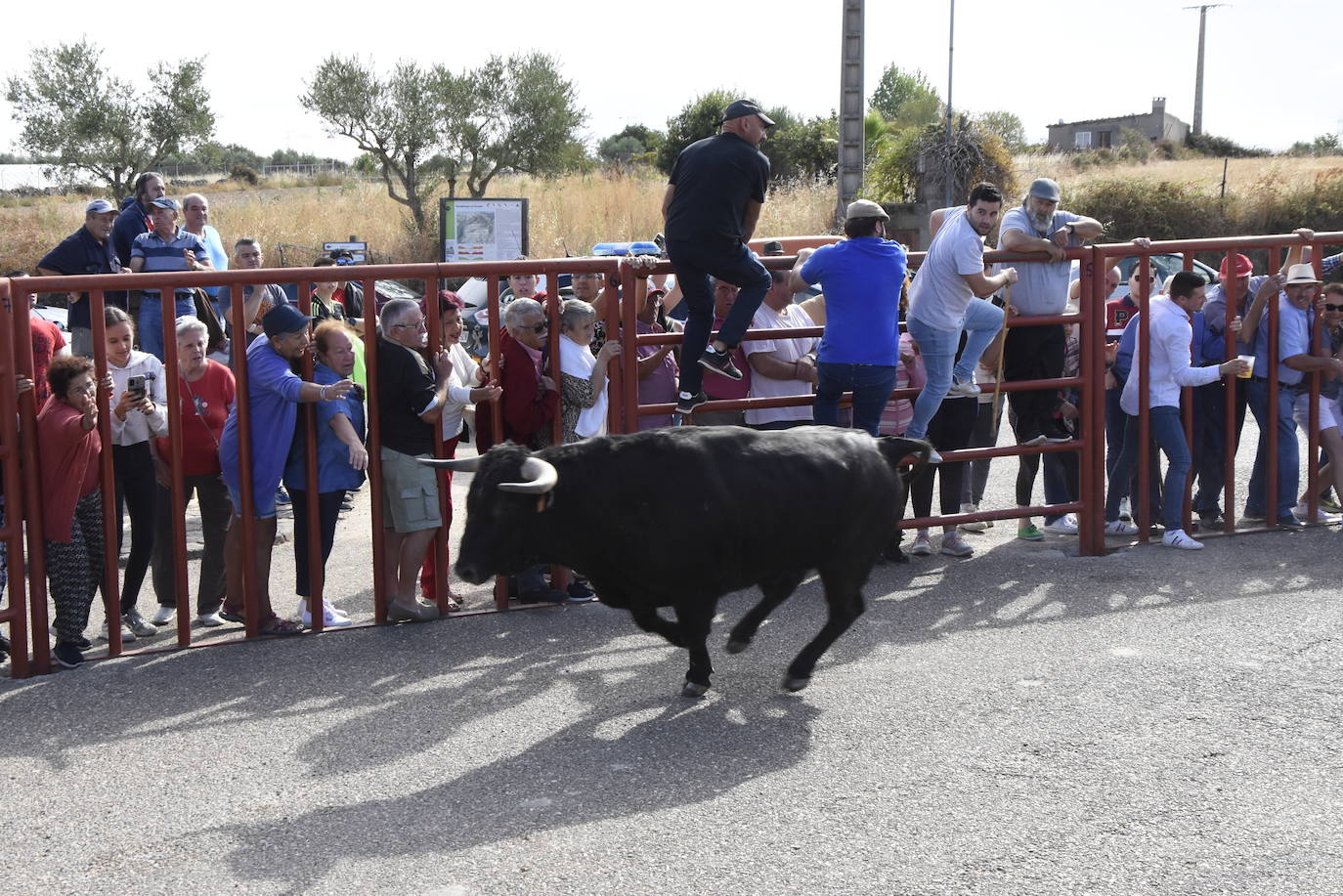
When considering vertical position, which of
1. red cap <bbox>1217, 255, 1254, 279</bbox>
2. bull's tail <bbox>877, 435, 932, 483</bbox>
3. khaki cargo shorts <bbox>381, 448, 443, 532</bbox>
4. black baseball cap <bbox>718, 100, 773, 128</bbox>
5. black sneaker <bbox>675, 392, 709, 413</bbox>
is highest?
black baseball cap <bbox>718, 100, 773, 128</bbox>

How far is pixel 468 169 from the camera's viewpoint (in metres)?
37.8

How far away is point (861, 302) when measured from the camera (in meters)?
7.60

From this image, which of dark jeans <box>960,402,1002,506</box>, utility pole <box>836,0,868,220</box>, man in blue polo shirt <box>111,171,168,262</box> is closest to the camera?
dark jeans <box>960,402,1002,506</box>

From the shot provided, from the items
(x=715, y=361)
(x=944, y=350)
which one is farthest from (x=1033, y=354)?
(x=715, y=361)

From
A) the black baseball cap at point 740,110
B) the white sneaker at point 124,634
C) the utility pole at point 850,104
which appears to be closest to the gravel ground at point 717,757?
the white sneaker at point 124,634

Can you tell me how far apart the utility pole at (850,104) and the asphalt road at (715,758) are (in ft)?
54.6

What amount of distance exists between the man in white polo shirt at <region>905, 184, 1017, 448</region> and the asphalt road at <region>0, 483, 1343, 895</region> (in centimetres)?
138

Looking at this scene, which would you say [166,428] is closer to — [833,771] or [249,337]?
[249,337]

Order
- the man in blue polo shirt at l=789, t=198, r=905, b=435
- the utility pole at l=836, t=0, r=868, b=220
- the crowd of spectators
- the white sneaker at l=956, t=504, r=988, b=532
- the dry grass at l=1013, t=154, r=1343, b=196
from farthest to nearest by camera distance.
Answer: the dry grass at l=1013, t=154, r=1343, b=196 < the utility pole at l=836, t=0, r=868, b=220 < the white sneaker at l=956, t=504, r=988, b=532 < the man in blue polo shirt at l=789, t=198, r=905, b=435 < the crowd of spectators

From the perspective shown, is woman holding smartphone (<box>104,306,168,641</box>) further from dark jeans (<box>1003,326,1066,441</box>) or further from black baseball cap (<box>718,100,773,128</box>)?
dark jeans (<box>1003,326,1066,441</box>)

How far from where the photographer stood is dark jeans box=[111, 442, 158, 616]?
690 centimetres

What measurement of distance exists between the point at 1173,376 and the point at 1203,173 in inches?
1345

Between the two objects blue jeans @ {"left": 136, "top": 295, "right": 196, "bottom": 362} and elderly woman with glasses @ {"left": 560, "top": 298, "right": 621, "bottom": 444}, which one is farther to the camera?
blue jeans @ {"left": 136, "top": 295, "right": 196, "bottom": 362}

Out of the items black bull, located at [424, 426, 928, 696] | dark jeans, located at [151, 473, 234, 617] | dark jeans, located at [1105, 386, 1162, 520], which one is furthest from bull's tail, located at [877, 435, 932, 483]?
dark jeans, located at [151, 473, 234, 617]
